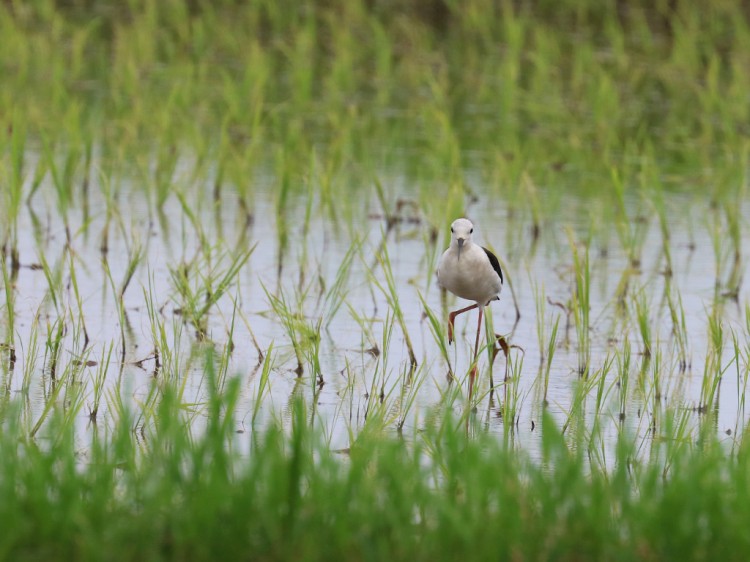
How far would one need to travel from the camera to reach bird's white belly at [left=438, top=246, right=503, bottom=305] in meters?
4.78

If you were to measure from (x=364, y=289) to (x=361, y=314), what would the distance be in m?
0.44

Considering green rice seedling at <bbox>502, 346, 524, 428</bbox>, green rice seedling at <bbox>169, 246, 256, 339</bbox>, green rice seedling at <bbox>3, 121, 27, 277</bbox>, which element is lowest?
green rice seedling at <bbox>502, 346, 524, 428</bbox>

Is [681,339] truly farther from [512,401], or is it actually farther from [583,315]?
[512,401]

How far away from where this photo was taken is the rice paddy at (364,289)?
303cm

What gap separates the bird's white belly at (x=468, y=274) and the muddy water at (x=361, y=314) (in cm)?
19

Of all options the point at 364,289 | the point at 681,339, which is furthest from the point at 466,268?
the point at 364,289

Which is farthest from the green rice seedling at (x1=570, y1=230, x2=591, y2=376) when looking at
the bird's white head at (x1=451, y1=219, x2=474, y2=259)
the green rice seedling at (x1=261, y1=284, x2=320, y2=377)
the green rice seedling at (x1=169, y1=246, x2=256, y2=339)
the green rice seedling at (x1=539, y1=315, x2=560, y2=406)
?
the green rice seedling at (x1=169, y1=246, x2=256, y2=339)

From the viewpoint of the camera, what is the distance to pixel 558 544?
9.79 ft

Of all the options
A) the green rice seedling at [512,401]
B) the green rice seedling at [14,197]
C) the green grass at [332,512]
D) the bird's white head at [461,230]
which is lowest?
the green grass at [332,512]

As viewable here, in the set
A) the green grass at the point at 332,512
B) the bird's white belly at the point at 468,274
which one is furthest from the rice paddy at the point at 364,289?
the bird's white belly at the point at 468,274

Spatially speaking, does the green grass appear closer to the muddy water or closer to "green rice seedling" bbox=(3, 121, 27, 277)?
the muddy water

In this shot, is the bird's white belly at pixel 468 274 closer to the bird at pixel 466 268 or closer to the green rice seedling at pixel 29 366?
the bird at pixel 466 268

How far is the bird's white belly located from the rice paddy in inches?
7.1

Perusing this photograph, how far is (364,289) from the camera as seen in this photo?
628cm
